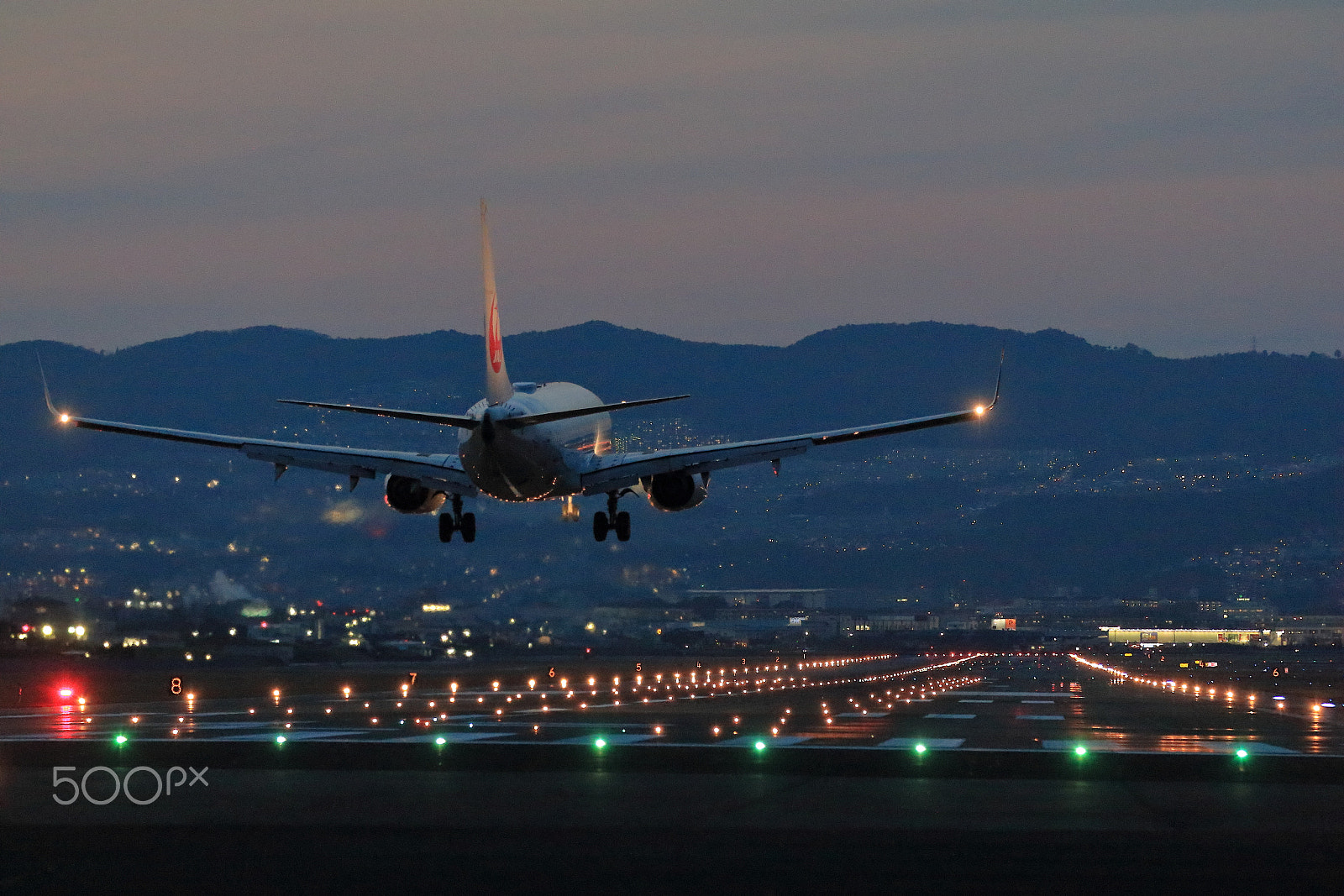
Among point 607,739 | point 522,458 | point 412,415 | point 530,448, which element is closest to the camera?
point 607,739

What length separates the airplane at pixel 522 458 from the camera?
56188 mm

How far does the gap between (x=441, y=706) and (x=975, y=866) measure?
42278 mm

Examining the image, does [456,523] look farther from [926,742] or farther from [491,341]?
[926,742]

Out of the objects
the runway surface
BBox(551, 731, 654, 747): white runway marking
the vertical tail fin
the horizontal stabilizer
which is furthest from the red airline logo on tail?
BBox(551, 731, 654, 747): white runway marking

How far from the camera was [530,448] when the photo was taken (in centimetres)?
5622

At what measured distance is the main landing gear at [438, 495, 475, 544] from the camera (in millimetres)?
63219

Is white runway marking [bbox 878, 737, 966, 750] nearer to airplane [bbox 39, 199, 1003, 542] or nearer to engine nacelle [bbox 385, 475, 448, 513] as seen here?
airplane [bbox 39, 199, 1003, 542]

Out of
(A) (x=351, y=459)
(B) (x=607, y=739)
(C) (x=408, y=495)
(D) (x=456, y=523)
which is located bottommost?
(B) (x=607, y=739)

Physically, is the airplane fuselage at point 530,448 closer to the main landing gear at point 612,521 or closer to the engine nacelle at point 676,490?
the main landing gear at point 612,521

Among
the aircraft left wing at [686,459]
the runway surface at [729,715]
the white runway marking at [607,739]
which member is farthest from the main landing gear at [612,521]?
the white runway marking at [607,739]

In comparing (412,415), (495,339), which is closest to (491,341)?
(495,339)

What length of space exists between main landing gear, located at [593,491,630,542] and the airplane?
0.07 m

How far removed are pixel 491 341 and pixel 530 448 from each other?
222 inches

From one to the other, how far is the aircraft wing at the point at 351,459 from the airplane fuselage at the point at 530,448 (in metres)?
1.98
